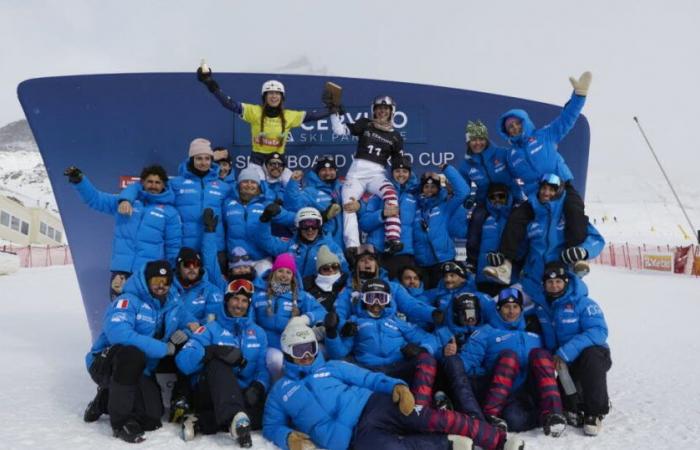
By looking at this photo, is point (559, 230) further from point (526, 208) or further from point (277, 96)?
point (277, 96)

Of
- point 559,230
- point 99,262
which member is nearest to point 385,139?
point 559,230

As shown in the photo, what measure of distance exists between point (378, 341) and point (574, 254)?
1.66 m

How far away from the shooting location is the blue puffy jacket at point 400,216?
554 centimetres

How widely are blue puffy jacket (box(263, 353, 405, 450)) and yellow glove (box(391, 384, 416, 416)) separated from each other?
0.13 meters

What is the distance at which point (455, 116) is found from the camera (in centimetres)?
709

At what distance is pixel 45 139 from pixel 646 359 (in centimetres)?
740

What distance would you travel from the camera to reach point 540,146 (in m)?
5.16

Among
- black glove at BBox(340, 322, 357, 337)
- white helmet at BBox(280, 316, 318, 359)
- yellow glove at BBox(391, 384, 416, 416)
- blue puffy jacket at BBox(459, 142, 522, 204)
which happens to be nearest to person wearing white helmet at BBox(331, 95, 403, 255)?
blue puffy jacket at BBox(459, 142, 522, 204)

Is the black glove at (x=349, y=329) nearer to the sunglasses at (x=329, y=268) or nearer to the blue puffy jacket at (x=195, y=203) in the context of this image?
the sunglasses at (x=329, y=268)

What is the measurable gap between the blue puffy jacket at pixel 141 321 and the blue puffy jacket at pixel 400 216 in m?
2.14

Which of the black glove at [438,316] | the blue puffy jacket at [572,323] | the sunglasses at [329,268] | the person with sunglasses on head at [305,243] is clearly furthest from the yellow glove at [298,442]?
the blue puffy jacket at [572,323]

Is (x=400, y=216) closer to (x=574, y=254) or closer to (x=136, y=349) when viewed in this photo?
A: (x=574, y=254)

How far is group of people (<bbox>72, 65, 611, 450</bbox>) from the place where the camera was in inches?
142

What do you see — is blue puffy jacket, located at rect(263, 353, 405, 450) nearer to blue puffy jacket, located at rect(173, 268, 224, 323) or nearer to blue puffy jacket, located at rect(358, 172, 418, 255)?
blue puffy jacket, located at rect(173, 268, 224, 323)
